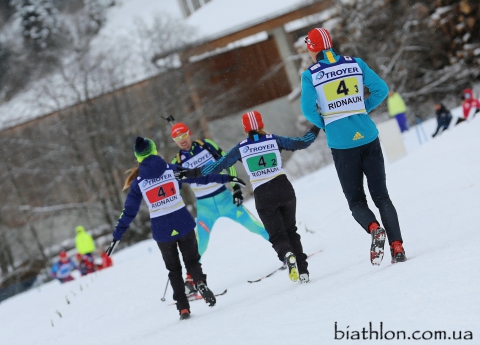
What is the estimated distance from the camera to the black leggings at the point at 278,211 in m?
6.25

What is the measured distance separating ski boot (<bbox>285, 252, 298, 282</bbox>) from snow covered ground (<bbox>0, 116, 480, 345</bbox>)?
11 centimetres

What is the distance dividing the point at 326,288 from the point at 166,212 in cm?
206

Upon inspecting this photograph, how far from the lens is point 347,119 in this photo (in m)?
5.15

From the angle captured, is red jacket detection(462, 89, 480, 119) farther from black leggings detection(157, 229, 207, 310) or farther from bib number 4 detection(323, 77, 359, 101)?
bib number 4 detection(323, 77, 359, 101)

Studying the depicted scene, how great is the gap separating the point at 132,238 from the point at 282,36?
1163 cm

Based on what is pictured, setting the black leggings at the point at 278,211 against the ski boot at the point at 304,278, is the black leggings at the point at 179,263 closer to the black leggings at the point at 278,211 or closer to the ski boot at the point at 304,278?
the black leggings at the point at 278,211

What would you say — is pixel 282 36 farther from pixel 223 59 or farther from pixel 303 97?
pixel 303 97

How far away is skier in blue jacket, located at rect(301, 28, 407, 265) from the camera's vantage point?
512cm

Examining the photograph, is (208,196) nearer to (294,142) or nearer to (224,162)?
(224,162)

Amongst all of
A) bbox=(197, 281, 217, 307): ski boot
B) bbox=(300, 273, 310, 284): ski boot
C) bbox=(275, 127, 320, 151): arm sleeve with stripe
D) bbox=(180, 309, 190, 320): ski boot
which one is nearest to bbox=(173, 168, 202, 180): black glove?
bbox=(275, 127, 320, 151): arm sleeve with stripe

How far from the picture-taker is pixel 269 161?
631cm

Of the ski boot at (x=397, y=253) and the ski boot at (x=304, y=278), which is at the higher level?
the ski boot at (x=397, y=253)

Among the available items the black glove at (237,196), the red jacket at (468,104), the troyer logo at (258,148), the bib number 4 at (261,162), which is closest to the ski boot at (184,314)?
the bib number 4 at (261,162)

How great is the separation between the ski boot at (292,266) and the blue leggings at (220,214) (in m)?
2.08
